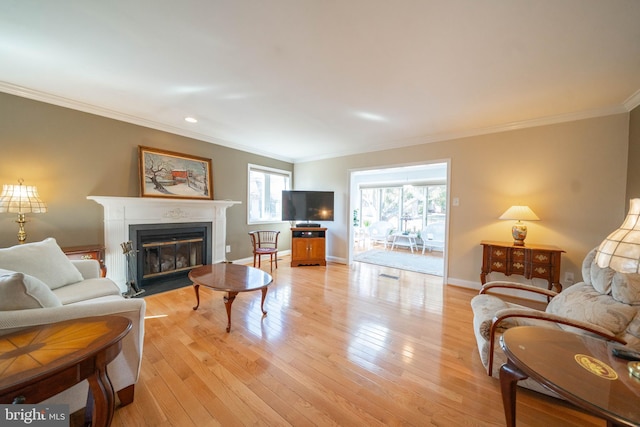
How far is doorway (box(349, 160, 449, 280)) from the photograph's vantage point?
6426mm

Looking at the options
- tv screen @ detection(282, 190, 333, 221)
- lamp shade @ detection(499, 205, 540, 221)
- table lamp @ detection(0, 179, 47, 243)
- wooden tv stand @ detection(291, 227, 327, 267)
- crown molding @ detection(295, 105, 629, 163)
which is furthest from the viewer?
tv screen @ detection(282, 190, 333, 221)

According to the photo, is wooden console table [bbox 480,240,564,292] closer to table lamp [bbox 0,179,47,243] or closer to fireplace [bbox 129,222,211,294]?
fireplace [bbox 129,222,211,294]

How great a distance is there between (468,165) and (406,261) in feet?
8.64

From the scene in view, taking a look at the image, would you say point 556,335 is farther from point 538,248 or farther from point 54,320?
point 54,320

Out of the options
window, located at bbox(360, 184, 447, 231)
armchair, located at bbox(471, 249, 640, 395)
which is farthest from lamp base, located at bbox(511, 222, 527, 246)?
window, located at bbox(360, 184, 447, 231)

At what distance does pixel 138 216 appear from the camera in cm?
312

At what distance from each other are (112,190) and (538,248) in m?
5.65

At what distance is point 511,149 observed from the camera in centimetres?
314

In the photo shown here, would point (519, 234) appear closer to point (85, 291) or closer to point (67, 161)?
point (85, 291)

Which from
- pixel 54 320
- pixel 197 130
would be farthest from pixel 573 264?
pixel 197 130

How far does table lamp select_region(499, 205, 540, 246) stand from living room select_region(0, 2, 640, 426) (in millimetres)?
231

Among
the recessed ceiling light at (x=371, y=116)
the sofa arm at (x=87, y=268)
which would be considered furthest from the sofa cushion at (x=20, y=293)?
the recessed ceiling light at (x=371, y=116)

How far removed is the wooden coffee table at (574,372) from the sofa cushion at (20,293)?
246 centimetres

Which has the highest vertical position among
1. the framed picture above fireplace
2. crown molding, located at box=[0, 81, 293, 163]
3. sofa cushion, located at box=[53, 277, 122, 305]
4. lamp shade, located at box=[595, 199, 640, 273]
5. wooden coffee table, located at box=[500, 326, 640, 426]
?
crown molding, located at box=[0, 81, 293, 163]
